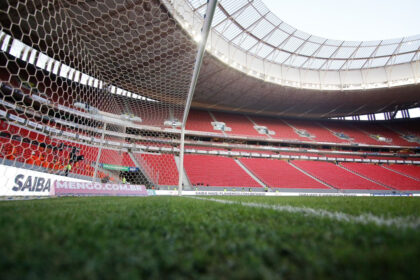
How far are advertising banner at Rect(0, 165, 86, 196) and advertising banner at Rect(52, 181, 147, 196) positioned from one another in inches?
8.8

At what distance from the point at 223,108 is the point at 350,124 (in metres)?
20.8

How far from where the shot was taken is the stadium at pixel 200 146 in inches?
32.3

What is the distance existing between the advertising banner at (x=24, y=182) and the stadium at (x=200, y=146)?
27 millimetres

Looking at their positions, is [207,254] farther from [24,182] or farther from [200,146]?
[200,146]

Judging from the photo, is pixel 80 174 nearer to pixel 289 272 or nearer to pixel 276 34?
pixel 289 272

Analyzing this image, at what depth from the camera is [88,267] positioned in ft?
2.04

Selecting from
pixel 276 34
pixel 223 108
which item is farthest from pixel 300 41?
pixel 223 108

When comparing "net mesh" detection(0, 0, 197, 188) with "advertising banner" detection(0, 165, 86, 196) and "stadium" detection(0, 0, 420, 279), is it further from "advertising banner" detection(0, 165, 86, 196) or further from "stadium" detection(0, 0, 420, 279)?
"advertising banner" detection(0, 165, 86, 196)

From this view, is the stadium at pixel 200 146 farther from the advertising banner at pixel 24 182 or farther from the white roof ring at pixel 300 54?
the white roof ring at pixel 300 54

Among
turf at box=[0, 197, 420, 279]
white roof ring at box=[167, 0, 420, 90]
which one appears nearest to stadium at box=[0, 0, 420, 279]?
turf at box=[0, 197, 420, 279]

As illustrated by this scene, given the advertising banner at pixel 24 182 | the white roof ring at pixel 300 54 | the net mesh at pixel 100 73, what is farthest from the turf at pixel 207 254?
the white roof ring at pixel 300 54

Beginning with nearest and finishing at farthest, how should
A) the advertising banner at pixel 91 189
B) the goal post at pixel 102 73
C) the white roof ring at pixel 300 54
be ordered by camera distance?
the advertising banner at pixel 91 189
the goal post at pixel 102 73
the white roof ring at pixel 300 54

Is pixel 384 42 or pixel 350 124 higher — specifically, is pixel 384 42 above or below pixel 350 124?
above

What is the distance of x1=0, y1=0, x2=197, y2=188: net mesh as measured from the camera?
6.67m
